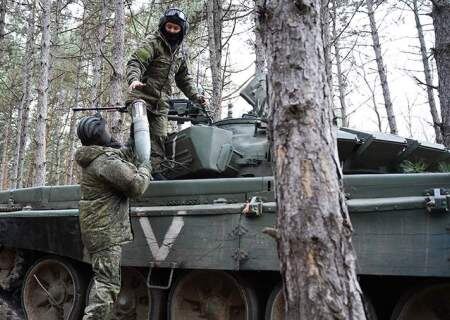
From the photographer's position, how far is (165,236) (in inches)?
195

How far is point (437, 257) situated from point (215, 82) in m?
8.67

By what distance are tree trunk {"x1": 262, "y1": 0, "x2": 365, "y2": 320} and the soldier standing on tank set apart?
2.72 metres

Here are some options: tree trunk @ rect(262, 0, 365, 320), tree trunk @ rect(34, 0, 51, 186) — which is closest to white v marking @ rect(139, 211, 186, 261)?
tree trunk @ rect(262, 0, 365, 320)

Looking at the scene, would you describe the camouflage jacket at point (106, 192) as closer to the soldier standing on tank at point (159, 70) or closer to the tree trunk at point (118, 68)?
the soldier standing on tank at point (159, 70)

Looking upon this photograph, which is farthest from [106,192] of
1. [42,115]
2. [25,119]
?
[25,119]

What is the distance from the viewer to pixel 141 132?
5.00 metres

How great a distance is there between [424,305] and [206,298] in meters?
1.94

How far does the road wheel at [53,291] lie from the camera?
5676mm

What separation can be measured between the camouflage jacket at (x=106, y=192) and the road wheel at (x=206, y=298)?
2.64 ft

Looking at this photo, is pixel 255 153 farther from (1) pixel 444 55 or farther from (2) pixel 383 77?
(2) pixel 383 77

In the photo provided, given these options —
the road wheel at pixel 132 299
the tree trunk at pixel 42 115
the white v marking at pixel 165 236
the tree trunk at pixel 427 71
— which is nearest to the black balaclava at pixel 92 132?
the white v marking at pixel 165 236

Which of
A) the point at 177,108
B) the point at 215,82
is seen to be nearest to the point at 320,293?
the point at 177,108

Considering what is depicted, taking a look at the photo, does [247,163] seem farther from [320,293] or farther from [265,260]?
[320,293]

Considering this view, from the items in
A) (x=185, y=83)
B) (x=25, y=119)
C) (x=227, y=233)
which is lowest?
(x=227, y=233)
